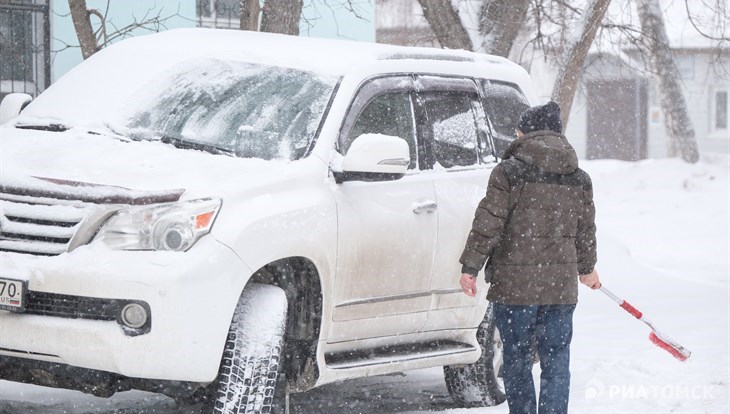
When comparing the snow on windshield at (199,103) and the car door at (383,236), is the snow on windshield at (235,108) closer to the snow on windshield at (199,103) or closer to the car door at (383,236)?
the snow on windshield at (199,103)

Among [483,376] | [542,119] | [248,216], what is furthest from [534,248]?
[483,376]

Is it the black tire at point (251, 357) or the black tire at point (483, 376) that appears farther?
the black tire at point (483, 376)

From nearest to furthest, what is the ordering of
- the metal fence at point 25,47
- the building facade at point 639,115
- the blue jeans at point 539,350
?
the blue jeans at point 539,350
the metal fence at point 25,47
the building facade at point 639,115

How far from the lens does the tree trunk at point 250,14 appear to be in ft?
36.3

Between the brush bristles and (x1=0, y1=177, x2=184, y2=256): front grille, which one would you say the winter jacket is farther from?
(x1=0, y1=177, x2=184, y2=256): front grille

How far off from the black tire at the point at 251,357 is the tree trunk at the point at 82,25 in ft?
16.9

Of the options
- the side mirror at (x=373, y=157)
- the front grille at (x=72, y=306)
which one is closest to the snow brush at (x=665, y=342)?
the side mirror at (x=373, y=157)

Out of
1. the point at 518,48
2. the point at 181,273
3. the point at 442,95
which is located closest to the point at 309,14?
the point at 442,95

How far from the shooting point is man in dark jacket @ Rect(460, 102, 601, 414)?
6.36 m

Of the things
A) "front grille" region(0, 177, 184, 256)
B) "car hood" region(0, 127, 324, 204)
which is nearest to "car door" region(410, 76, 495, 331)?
"car hood" region(0, 127, 324, 204)

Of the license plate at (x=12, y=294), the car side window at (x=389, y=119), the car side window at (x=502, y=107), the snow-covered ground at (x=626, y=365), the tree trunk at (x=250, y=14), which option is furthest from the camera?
the tree trunk at (x=250, y=14)

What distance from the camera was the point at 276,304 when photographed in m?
5.93

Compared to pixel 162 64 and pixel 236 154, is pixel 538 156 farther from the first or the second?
pixel 162 64

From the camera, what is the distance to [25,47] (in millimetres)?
13047
